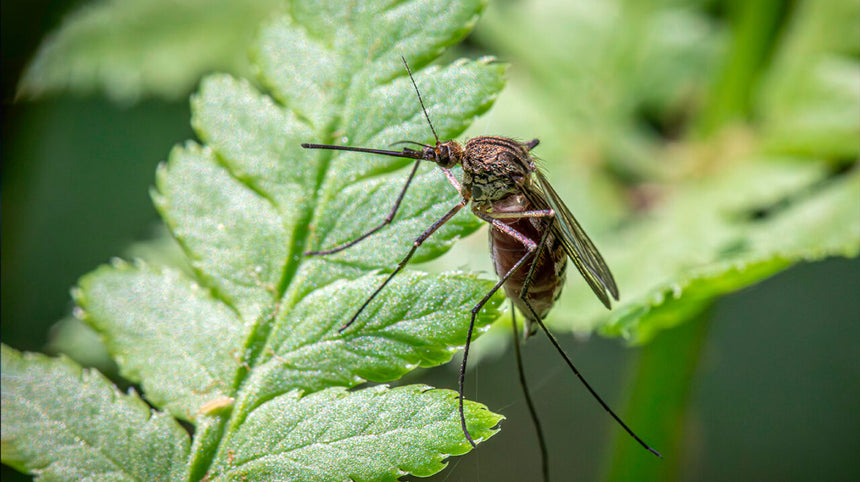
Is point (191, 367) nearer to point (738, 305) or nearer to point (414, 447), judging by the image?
point (414, 447)

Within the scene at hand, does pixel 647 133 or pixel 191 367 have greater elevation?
pixel 191 367

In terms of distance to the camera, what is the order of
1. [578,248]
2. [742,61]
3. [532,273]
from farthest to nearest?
[742,61] < [578,248] < [532,273]

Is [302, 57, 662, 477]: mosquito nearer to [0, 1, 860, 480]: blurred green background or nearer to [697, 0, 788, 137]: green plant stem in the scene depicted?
[0, 1, 860, 480]: blurred green background

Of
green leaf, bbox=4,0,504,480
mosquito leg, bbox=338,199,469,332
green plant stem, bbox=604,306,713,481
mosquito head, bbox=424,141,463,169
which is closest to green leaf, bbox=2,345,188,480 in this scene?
green leaf, bbox=4,0,504,480

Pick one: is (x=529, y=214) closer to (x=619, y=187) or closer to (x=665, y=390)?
(x=665, y=390)

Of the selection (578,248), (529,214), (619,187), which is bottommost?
(619,187)

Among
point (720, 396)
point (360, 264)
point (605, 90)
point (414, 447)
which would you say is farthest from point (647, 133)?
point (414, 447)

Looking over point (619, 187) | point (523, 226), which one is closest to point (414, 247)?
point (523, 226)

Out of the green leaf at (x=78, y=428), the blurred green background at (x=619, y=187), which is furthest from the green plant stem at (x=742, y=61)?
the green leaf at (x=78, y=428)
